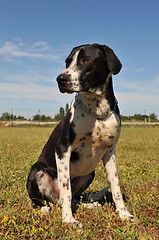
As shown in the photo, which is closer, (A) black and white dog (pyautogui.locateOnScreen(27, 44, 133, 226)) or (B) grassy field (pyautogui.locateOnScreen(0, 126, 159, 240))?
(B) grassy field (pyautogui.locateOnScreen(0, 126, 159, 240))

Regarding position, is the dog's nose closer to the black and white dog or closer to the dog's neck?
the black and white dog

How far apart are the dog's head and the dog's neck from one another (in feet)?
0.30

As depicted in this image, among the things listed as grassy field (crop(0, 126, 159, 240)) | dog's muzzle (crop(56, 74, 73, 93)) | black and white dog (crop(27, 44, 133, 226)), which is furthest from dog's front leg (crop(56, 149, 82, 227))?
dog's muzzle (crop(56, 74, 73, 93))

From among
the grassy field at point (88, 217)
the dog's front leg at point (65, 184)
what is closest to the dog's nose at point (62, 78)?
the dog's front leg at point (65, 184)

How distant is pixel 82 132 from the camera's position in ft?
10.3

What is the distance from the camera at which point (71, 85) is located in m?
2.85

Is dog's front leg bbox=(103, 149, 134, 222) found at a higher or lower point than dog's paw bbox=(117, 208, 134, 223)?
higher

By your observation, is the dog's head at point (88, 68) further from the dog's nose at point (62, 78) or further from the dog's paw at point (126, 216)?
the dog's paw at point (126, 216)

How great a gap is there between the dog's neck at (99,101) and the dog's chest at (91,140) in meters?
0.09

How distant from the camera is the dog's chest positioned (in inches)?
124

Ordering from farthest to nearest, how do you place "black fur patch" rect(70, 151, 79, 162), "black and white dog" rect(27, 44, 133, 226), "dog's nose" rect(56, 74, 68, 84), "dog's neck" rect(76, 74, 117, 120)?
"black fur patch" rect(70, 151, 79, 162), "dog's neck" rect(76, 74, 117, 120), "black and white dog" rect(27, 44, 133, 226), "dog's nose" rect(56, 74, 68, 84)

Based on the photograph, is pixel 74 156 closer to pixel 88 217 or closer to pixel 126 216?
pixel 88 217

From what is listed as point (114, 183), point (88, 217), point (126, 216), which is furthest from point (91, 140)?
point (126, 216)

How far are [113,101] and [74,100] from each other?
550 millimetres
